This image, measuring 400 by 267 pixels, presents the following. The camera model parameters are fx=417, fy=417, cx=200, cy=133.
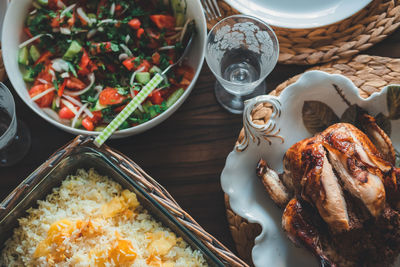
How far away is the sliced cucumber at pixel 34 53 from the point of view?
169 centimetres

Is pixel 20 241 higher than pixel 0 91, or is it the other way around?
pixel 0 91

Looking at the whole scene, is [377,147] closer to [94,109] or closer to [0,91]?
[94,109]

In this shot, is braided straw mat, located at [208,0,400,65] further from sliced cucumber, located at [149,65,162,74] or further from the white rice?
the white rice

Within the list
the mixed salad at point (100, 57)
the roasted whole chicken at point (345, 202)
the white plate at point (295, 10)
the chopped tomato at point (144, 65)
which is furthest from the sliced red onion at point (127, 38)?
the roasted whole chicken at point (345, 202)

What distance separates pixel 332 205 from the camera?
4.17 feet

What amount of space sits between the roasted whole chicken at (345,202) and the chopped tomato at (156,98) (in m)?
0.58

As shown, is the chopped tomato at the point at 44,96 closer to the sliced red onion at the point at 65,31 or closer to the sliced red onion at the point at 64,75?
the sliced red onion at the point at 64,75

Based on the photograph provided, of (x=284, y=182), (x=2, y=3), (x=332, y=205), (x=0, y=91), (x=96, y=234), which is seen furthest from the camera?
(x=2, y=3)

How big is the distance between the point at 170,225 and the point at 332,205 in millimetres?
558

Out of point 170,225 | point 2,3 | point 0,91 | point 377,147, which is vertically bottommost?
point 170,225

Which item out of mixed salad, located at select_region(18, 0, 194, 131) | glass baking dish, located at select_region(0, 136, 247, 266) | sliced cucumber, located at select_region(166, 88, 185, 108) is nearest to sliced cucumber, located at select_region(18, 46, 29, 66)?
mixed salad, located at select_region(18, 0, 194, 131)

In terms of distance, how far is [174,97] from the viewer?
65.3 inches

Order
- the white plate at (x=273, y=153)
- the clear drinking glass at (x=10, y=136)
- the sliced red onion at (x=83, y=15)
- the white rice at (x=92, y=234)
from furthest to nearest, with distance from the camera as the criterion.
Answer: the sliced red onion at (x=83, y=15)
the clear drinking glass at (x=10, y=136)
the white plate at (x=273, y=153)
the white rice at (x=92, y=234)

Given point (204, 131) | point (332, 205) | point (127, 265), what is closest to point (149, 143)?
point (204, 131)
